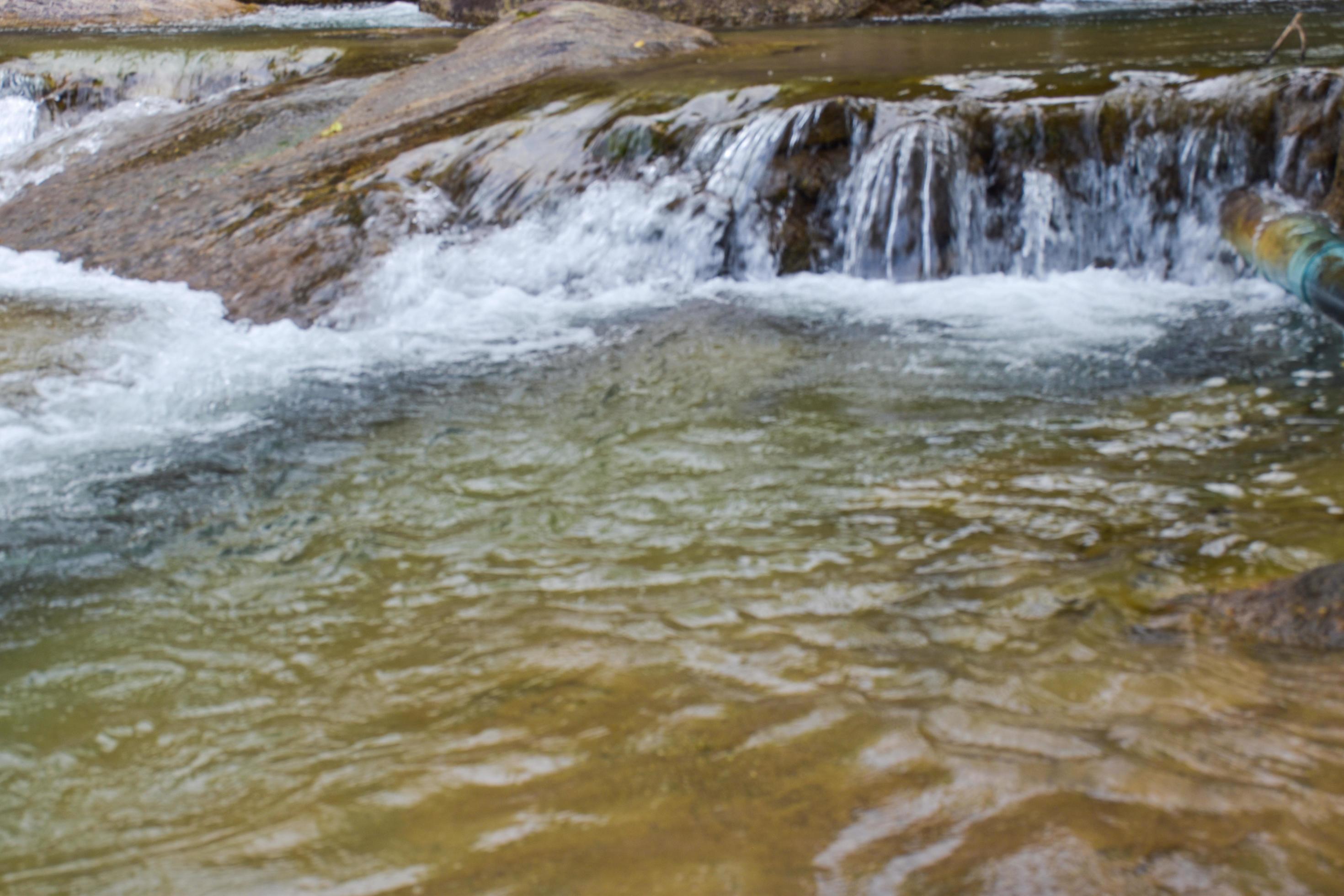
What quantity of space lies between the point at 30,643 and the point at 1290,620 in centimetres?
307

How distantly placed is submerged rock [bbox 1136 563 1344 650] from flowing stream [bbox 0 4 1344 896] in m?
0.10

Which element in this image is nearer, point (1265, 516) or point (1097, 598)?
point (1097, 598)

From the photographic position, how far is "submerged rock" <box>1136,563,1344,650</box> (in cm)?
236

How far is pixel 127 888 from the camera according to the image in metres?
1.94

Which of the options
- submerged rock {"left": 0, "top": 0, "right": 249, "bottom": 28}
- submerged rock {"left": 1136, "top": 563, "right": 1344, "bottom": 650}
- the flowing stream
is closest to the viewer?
the flowing stream

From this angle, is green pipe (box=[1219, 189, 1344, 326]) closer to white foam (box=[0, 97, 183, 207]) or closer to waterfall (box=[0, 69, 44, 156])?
white foam (box=[0, 97, 183, 207])

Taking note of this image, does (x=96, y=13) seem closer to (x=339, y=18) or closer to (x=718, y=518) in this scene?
(x=339, y=18)

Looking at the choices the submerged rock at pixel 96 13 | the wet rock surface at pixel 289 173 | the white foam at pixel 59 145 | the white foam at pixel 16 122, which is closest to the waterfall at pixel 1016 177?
the wet rock surface at pixel 289 173

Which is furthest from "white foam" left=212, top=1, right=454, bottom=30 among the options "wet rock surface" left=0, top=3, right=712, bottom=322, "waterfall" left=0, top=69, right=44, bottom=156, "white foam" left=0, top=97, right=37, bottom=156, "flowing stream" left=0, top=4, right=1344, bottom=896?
"flowing stream" left=0, top=4, right=1344, bottom=896

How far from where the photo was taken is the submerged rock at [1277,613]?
2.36 metres

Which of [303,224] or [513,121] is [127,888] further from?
[513,121]

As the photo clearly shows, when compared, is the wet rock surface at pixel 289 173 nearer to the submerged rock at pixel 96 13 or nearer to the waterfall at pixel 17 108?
the waterfall at pixel 17 108

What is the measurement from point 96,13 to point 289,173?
9986 mm

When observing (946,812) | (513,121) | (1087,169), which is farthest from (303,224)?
(946,812)
